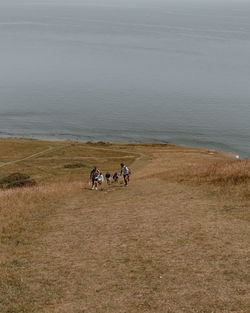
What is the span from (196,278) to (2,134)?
10422cm

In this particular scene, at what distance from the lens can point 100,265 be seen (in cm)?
2431

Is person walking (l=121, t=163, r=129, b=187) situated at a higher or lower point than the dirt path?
higher

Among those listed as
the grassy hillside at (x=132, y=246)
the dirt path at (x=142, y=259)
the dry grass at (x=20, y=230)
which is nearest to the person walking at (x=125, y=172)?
the grassy hillside at (x=132, y=246)

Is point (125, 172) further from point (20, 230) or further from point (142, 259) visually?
point (142, 259)

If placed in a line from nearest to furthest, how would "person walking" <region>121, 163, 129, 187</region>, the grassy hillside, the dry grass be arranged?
the grassy hillside < the dry grass < "person walking" <region>121, 163, 129, 187</region>

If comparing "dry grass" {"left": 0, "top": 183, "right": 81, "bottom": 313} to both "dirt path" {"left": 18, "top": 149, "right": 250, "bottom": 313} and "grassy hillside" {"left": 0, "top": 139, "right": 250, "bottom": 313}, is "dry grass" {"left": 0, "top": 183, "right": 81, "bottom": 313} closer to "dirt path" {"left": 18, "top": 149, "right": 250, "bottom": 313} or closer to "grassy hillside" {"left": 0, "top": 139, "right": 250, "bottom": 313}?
"grassy hillside" {"left": 0, "top": 139, "right": 250, "bottom": 313}

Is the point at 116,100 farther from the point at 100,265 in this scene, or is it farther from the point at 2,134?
the point at 100,265

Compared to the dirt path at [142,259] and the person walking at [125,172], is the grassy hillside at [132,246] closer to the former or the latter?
the dirt path at [142,259]

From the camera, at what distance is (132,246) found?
87.7 feet

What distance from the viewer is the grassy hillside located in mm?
20109

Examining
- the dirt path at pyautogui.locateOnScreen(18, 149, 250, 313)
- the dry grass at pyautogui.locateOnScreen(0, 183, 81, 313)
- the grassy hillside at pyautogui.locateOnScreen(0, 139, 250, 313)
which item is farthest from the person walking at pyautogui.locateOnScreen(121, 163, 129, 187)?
the dirt path at pyautogui.locateOnScreen(18, 149, 250, 313)

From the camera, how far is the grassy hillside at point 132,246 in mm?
20109

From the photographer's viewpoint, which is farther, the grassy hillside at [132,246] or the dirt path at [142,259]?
the grassy hillside at [132,246]

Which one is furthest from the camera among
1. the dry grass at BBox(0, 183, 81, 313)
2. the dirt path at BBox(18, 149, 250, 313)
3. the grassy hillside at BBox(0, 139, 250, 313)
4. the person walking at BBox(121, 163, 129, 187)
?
the person walking at BBox(121, 163, 129, 187)
